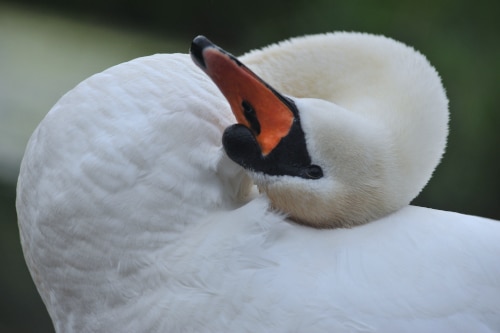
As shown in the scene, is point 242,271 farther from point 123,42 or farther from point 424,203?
point 123,42

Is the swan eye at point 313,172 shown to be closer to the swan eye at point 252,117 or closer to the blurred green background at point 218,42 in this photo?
the swan eye at point 252,117

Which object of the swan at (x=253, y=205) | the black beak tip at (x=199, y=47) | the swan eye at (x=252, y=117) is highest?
the black beak tip at (x=199, y=47)

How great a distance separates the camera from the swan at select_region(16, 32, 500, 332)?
3.66 feet

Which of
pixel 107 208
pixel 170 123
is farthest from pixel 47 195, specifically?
pixel 170 123

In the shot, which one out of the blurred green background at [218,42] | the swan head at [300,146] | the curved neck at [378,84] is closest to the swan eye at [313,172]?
the swan head at [300,146]

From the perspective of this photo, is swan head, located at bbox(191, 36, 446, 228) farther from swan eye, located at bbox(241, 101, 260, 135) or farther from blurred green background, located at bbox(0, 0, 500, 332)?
blurred green background, located at bbox(0, 0, 500, 332)

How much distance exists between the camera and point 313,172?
1121 millimetres

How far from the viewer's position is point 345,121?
113cm

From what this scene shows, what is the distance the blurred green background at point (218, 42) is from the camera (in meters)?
2.88

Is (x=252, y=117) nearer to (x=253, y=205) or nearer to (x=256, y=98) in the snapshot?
(x=256, y=98)

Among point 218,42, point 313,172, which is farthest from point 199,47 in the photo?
point 218,42

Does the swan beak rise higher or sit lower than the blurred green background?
higher

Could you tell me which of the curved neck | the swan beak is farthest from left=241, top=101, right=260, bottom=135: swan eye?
the curved neck

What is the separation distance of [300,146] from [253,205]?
121 mm
